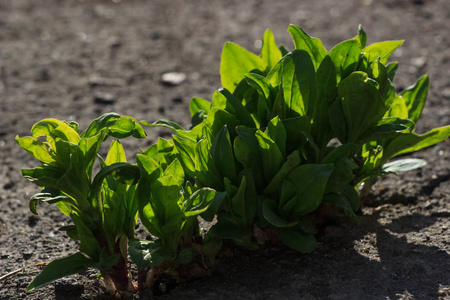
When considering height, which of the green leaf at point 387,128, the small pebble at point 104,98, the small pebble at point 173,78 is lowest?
the green leaf at point 387,128

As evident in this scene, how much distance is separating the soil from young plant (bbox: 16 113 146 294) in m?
0.27

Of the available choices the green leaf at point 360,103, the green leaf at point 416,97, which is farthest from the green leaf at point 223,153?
the green leaf at point 416,97

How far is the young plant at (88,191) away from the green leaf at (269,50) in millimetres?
730

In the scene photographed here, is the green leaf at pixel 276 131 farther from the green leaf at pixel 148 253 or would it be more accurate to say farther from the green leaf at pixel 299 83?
the green leaf at pixel 148 253

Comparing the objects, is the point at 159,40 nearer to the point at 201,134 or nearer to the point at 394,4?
the point at 394,4

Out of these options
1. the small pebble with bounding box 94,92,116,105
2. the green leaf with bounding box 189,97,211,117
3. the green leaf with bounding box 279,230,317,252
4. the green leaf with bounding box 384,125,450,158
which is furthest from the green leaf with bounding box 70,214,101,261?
the small pebble with bounding box 94,92,116,105

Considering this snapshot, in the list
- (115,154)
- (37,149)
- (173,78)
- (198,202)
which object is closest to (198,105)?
(115,154)

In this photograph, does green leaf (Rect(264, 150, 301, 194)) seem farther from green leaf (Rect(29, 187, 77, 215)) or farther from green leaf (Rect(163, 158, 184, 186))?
green leaf (Rect(29, 187, 77, 215))

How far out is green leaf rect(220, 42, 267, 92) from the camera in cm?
264

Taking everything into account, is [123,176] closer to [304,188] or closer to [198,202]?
[198,202]

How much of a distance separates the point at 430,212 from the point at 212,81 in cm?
216

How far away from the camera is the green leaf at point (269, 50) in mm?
2703

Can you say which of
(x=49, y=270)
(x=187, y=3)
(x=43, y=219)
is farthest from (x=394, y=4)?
(x=49, y=270)

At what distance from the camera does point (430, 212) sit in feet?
9.53
